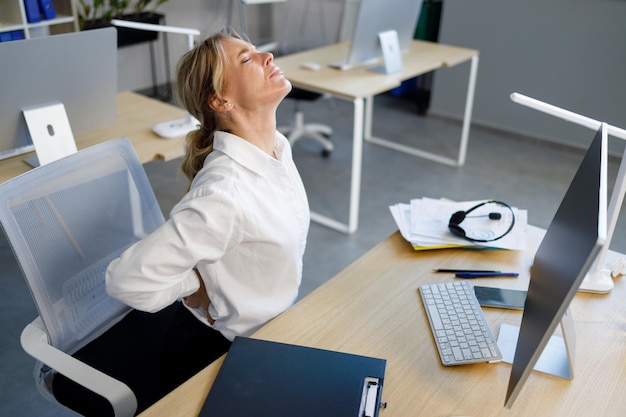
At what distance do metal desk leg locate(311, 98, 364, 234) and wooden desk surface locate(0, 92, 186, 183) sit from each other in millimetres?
844

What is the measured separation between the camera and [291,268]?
153cm

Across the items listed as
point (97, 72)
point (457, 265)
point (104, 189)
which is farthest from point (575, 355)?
point (97, 72)

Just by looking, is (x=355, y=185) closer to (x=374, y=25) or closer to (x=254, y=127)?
(x=374, y=25)

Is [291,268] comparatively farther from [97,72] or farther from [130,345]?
[97,72]

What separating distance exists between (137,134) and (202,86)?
98 centimetres

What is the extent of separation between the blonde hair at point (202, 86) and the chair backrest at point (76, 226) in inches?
8.4

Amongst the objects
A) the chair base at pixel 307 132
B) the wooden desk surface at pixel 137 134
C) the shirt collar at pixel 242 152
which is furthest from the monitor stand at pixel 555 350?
the chair base at pixel 307 132

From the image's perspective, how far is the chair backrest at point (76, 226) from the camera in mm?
1375

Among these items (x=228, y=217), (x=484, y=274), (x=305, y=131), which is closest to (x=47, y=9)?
(x=305, y=131)

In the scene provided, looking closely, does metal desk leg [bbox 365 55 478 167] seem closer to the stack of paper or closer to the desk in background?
the desk in background

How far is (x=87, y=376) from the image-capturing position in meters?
1.29

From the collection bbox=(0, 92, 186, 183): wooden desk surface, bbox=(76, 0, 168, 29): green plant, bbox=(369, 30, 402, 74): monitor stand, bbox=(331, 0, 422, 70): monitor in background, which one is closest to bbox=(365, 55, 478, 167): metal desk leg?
bbox=(331, 0, 422, 70): monitor in background

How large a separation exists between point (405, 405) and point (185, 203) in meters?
0.61

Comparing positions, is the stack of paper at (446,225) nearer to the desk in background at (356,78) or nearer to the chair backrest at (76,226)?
the chair backrest at (76,226)
